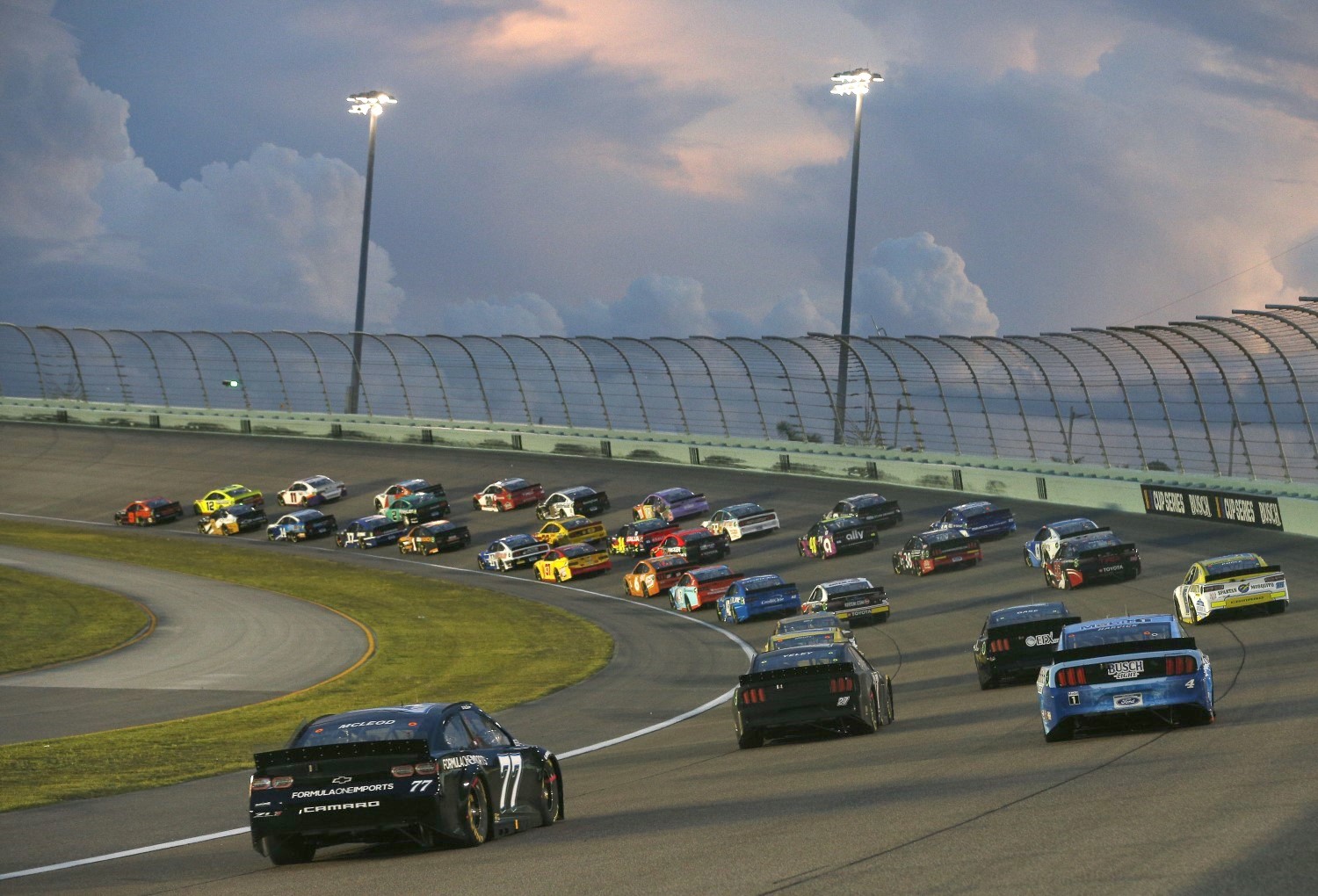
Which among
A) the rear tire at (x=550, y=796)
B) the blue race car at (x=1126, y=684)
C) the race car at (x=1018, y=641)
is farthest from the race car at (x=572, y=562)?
the rear tire at (x=550, y=796)

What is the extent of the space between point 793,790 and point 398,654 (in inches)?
846

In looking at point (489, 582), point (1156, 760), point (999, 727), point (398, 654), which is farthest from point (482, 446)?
point (1156, 760)

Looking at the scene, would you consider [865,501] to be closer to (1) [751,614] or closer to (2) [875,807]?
(1) [751,614]

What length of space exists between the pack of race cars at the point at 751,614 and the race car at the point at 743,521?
0.18 feet

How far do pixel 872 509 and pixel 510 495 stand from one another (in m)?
16.5

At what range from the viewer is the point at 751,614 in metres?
37.6

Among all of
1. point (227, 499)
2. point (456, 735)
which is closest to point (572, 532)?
point (227, 499)

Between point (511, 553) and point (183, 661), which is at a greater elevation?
point (511, 553)

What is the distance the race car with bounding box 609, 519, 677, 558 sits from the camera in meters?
49.6

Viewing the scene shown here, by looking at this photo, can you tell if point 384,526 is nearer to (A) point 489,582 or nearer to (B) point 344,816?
(A) point 489,582

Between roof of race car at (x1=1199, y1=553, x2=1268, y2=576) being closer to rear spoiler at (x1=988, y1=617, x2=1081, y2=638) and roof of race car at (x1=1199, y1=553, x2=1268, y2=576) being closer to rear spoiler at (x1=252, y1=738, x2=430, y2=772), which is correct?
rear spoiler at (x1=988, y1=617, x2=1081, y2=638)

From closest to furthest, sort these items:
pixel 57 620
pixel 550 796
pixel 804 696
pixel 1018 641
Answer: pixel 550 796 < pixel 804 696 < pixel 1018 641 < pixel 57 620

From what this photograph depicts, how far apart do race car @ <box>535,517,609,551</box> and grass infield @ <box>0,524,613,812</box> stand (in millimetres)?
5228

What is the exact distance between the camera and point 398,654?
112ft
